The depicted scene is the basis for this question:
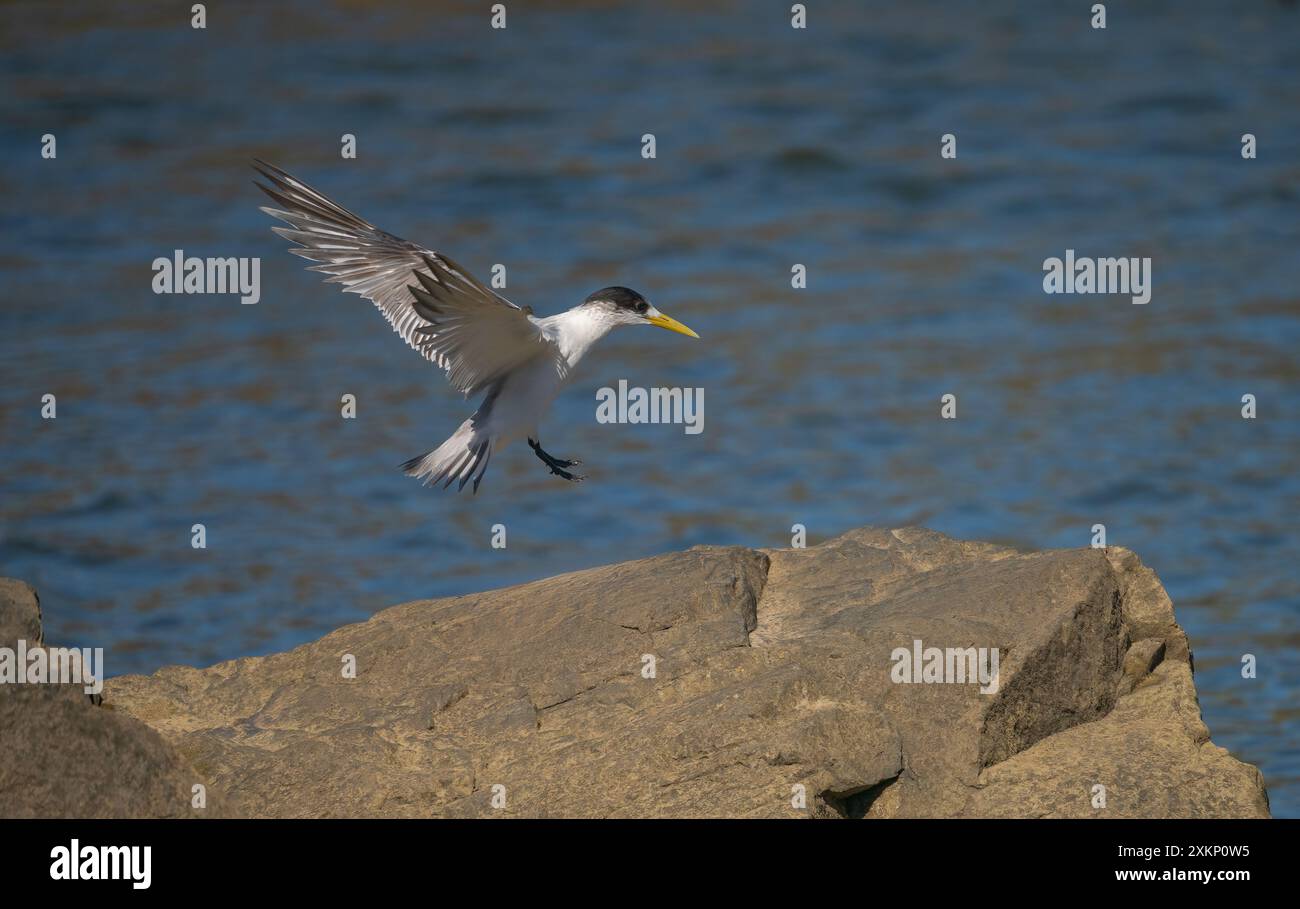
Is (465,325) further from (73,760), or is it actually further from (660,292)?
(660,292)

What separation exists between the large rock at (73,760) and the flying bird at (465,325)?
234 centimetres

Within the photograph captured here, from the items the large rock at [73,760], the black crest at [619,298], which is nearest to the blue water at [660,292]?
the black crest at [619,298]

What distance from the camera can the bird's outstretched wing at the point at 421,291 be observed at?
8.48 meters

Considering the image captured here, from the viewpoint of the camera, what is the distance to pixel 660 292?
19859mm

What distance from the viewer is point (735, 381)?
18.4 metres

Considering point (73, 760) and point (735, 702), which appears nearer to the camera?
point (73, 760)

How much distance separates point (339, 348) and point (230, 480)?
9.51 ft

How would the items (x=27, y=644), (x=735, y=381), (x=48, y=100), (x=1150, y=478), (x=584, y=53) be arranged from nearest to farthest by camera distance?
(x=27, y=644)
(x=1150, y=478)
(x=735, y=381)
(x=48, y=100)
(x=584, y=53)

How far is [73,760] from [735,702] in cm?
257

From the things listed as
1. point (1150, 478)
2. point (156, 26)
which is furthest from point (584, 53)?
point (1150, 478)

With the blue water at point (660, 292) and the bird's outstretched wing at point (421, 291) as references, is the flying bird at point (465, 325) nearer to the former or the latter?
the bird's outstretched wing at point (421, 291)

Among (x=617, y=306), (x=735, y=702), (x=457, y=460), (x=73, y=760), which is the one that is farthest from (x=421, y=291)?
(x=73, y=760)

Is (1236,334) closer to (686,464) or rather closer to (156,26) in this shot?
(686,464)

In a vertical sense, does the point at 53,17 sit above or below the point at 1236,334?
above
